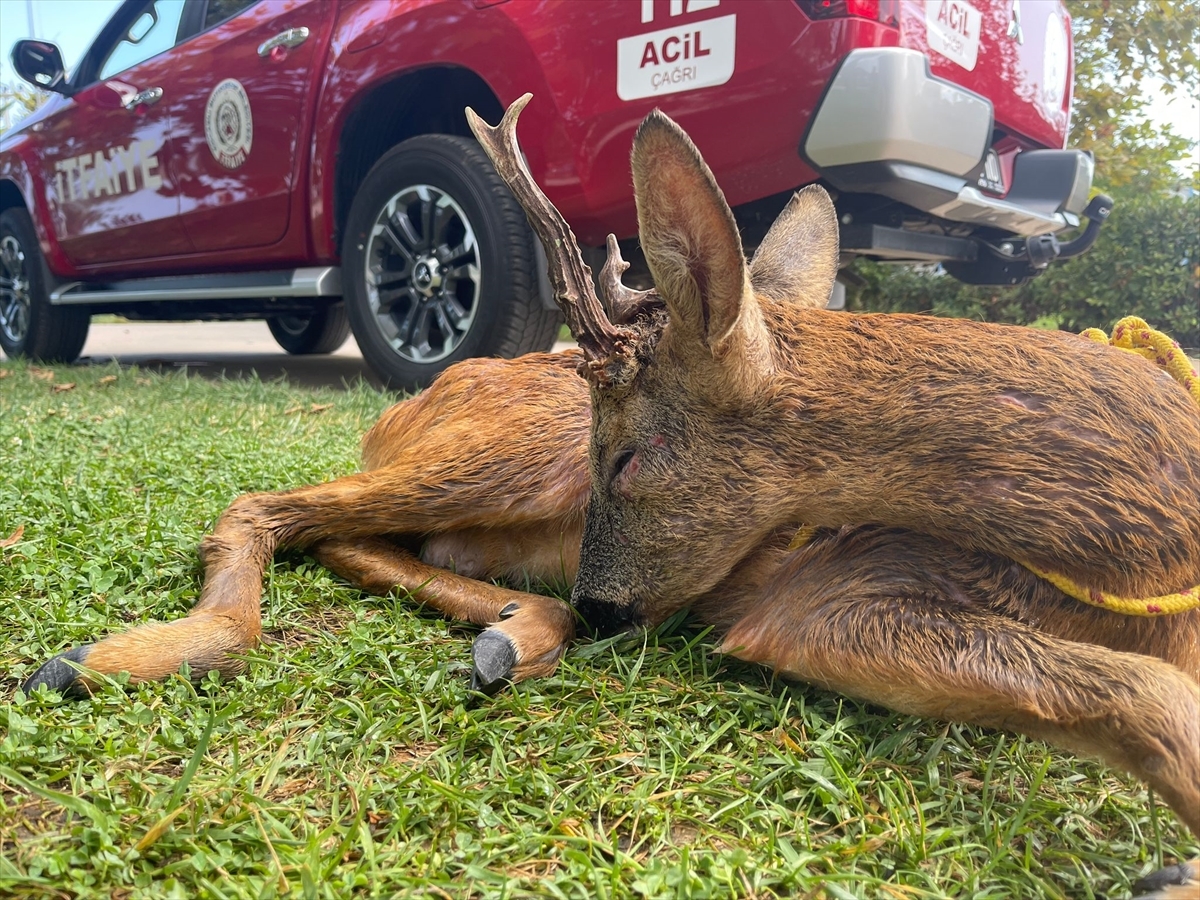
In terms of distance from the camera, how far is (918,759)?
174 centimetres

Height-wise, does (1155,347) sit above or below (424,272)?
below

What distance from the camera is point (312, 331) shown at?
10.7 meters

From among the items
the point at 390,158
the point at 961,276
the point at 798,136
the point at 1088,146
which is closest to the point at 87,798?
the point at 798,136

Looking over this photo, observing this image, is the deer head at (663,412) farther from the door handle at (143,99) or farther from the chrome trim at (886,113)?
the door handle at (143,99)

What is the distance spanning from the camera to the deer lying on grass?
5.53 ft

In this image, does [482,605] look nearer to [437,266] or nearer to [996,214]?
[437,266]

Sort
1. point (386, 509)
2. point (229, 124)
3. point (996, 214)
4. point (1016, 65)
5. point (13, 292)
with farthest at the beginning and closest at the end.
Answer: point (13, 292)
point (229, 124)
point (1016, 65)
point (996, 214)
point (386, 509)

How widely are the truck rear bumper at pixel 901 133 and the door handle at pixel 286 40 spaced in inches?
137

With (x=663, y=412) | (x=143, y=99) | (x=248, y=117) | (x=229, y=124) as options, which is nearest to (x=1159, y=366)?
(x=663, y=412)

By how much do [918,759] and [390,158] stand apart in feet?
15.6

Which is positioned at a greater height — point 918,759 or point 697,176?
Answer: point 697,176

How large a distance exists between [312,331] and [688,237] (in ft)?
31.5

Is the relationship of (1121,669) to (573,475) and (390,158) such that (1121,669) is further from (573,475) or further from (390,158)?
(390,158)

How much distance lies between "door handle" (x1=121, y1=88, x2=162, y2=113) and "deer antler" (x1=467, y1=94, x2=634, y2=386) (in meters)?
5.55
